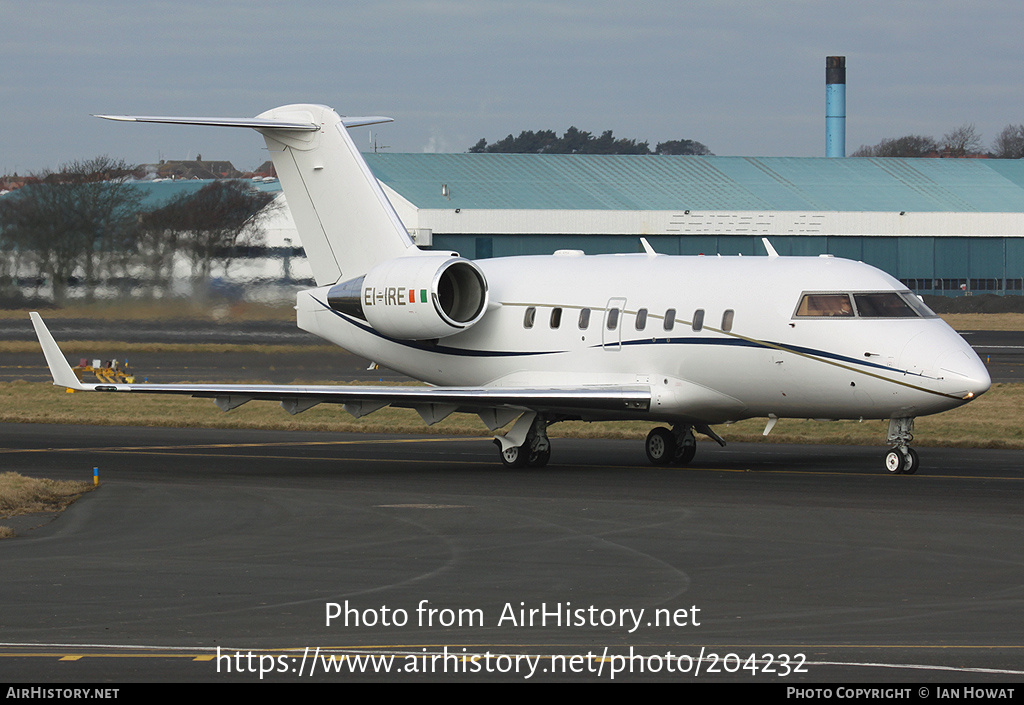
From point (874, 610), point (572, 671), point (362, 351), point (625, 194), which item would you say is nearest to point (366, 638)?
point (572, 671)

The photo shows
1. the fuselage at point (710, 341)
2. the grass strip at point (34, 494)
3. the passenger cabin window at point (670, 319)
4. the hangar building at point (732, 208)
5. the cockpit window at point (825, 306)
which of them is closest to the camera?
the grass strip at point (34, 494)

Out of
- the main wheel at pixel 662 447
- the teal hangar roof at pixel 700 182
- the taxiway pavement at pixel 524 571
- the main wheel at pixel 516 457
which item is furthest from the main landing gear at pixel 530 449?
the teal hangar roof at pixel 700 182

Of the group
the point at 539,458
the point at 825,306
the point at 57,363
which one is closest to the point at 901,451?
the point at 825,306

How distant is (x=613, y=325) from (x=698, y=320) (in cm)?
176

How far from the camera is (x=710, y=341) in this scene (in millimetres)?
23719

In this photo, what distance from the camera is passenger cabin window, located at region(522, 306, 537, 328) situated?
1037 inches

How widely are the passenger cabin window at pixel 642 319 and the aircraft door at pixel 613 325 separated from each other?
35 cm

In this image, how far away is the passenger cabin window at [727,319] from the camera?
23.6m

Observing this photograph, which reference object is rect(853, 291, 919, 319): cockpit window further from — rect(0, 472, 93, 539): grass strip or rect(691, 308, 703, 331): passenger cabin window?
rect(0, 472, 93, 539): grass strip

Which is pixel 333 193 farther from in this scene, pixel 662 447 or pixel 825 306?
pixel 825 306

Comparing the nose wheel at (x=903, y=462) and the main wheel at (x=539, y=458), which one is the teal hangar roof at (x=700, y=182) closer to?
the main wheel at (x=539, y=458)

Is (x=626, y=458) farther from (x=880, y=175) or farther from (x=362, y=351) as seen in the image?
(x=880, y=175)

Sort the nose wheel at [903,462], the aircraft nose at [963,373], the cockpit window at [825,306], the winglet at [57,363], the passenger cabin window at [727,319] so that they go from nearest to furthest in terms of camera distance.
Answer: the aircraft nose at [963,373]
the nose wheel at [903,462]
the cockpit window at [825,306]
the winglet at [57,363]
the passenger cabin window at [727,319]
